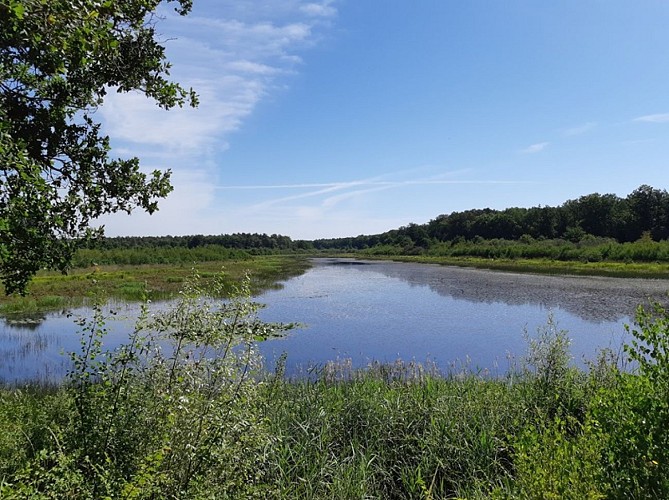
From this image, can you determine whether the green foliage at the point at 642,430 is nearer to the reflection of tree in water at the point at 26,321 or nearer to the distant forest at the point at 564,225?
the reflection of tree in water at the point at 26,321

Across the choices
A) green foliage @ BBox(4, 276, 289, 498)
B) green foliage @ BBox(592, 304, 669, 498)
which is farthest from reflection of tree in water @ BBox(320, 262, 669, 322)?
green foliage @ BBox(4, 276, 289, 498)

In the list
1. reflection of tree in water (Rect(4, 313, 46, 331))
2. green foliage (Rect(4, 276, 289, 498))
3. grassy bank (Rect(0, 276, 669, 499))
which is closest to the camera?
grassy bank (Rect(0, 276, 669, 499))

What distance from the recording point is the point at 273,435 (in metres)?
4.83

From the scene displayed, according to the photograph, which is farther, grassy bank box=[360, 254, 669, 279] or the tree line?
the tree line

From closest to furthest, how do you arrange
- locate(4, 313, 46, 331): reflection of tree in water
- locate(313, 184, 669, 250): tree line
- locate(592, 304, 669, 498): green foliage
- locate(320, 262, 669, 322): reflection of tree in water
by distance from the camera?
locate(592, 304, 669, 498): green foliage, locate(4, 313, 46, 331): reflection of tree in water, locate(320, 262, 669, 322): reflection of tree in water, locate(313, 184, 669, 250): tree line

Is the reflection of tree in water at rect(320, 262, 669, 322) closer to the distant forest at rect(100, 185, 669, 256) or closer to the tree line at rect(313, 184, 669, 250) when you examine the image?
the distant forest at rect(100, 185, 669, 256)

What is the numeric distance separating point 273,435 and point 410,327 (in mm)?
14902

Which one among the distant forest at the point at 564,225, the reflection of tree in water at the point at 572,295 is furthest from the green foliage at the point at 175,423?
the distant forest at the point at 564,225

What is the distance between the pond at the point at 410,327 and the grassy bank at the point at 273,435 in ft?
10.4

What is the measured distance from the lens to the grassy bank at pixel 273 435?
3.12 meters

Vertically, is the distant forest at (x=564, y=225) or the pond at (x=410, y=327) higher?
the distant forest at (x=564, y=225)

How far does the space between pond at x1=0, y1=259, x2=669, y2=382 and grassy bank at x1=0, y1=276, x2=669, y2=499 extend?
3.16 meters

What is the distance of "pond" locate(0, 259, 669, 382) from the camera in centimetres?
1393

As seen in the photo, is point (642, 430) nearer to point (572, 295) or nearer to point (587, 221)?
point (572, 295)
